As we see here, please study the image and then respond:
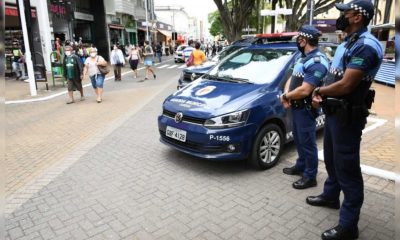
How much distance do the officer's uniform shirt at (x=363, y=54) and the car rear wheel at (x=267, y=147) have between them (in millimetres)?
1832

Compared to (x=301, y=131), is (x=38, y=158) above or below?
below

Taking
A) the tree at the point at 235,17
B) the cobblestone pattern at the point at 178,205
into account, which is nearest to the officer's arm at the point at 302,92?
the cobblestone pattern at the point at 178,205

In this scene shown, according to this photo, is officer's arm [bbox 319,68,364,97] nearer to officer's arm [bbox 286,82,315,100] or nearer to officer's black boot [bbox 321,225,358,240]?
officer's arm [bbox 286,82,315,100]

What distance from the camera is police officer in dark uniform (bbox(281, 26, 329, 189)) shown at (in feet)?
12.2

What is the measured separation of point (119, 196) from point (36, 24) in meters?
17.4

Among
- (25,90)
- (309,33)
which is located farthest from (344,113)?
(25,90)

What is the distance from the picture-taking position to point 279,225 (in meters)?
3.45

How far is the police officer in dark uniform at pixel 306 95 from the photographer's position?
146 inches

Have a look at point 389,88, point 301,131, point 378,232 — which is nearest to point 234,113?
point 301,131

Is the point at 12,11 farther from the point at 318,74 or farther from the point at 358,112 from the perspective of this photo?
the point at 358,112

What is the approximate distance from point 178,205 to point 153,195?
0.42 meters

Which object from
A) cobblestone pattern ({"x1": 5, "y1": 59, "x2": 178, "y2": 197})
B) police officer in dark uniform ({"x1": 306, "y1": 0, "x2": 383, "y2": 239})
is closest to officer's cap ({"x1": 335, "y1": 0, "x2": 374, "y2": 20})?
police officer in dark uniform ({"x1": 306, "y1": 0, "x2": 383, "y2": 239})

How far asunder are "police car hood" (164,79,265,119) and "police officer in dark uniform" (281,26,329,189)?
0.75m

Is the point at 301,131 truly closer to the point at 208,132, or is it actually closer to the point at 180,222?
the point at 208,132
